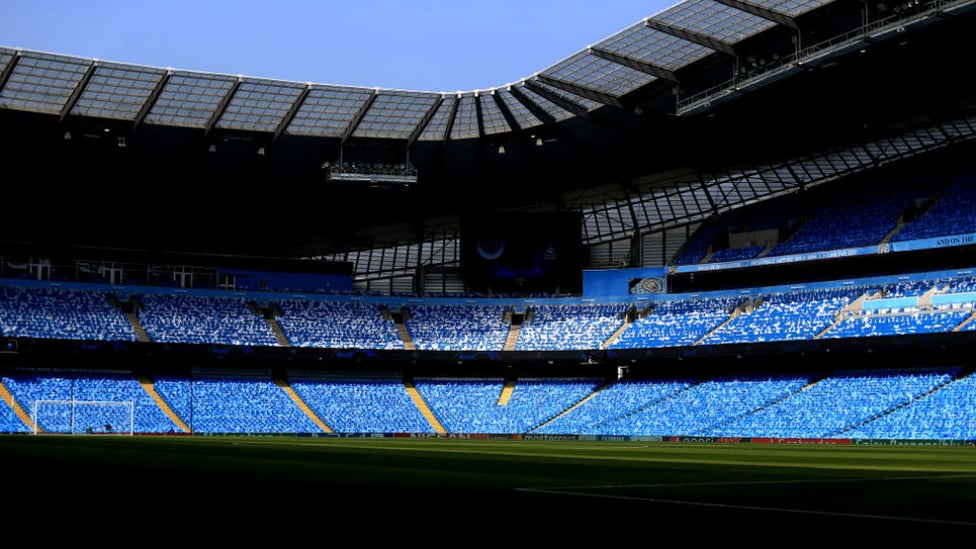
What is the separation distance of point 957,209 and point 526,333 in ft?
100

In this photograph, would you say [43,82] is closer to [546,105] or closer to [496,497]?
[546,105]

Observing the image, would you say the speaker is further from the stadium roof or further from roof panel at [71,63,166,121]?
roof panel at [71,63,166,121]

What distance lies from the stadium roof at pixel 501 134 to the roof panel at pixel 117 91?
0.41ft

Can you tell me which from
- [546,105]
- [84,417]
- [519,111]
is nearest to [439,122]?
[519,111]

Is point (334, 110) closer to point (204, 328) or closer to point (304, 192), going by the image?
point (304, 192)

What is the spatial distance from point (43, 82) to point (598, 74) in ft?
95.4

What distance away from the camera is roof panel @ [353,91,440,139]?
65188mm

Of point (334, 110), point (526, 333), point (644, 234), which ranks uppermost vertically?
point (334, 110)

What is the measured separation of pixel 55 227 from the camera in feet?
260

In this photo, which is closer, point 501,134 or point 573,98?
point 573,98

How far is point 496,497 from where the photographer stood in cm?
1697

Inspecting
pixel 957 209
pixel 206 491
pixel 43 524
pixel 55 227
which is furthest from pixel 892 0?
pixel 55 227

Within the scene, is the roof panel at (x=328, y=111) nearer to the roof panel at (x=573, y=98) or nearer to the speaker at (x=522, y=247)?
the roof panel at (x=573, y=98)

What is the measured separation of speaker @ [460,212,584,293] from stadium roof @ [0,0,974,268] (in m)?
1.47
